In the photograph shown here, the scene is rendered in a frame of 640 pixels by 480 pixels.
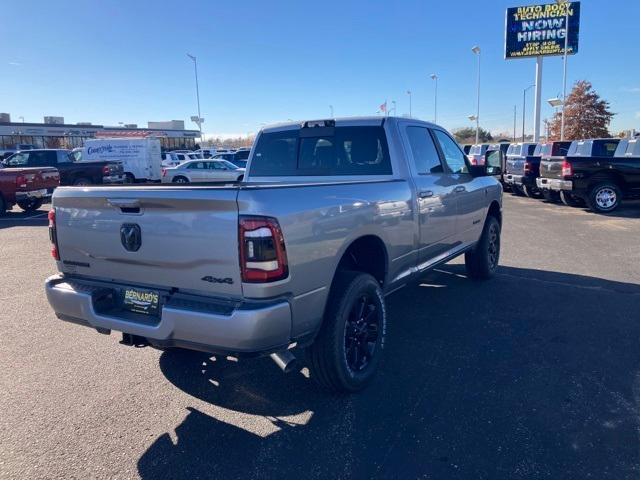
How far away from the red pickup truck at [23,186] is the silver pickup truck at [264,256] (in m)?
12.9

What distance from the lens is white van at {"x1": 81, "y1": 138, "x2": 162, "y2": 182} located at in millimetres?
25516

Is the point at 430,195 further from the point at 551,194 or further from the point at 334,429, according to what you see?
the point at 551,194

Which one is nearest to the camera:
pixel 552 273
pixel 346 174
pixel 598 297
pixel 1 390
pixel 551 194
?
pixel 1 390

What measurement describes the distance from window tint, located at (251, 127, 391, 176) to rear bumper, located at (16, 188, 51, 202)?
40.1ft

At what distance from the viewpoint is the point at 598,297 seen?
585 cm

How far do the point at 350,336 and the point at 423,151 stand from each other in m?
2.23

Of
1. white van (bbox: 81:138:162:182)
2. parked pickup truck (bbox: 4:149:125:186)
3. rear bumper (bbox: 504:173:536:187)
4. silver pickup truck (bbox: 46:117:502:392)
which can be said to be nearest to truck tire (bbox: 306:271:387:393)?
silver pickup truck (bbox: 46:117:502:392)

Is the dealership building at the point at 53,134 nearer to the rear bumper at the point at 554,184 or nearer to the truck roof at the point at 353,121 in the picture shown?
the rear bumper at the point at 554,184

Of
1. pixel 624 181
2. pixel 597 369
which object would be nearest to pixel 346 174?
pixel 597 369

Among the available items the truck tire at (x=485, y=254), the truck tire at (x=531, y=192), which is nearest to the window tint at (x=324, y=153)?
the truck tire at (x=485, y=254)

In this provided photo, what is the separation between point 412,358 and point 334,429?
4.18ft

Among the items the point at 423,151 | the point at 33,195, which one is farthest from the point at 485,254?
the point at 33,195

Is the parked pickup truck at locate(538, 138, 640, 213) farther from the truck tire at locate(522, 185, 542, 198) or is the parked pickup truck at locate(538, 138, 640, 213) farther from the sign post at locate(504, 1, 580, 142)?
the sign post at locate(504, 1, 580, 142)

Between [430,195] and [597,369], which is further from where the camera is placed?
[430,195]
